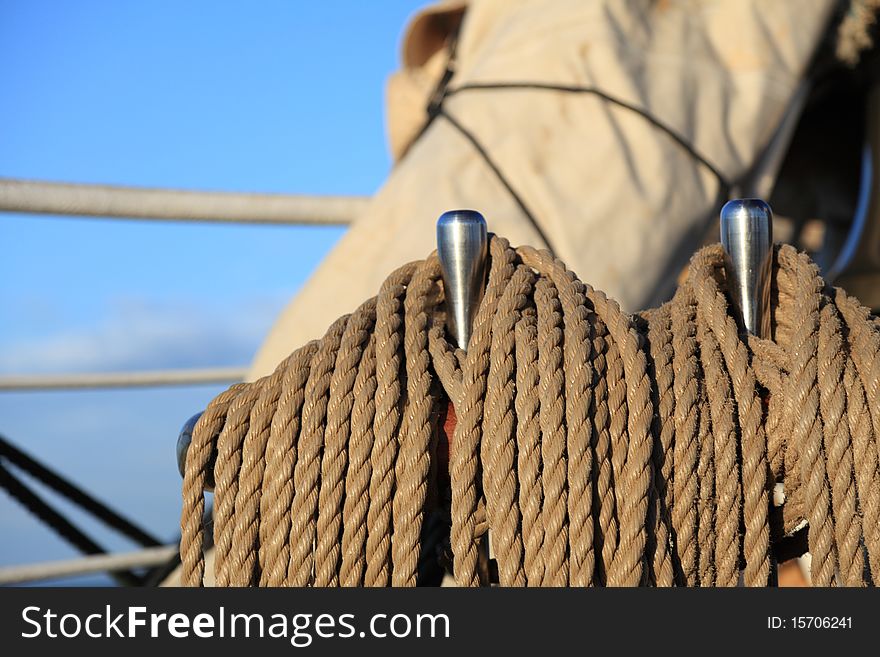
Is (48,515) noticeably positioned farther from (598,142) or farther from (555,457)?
(555,457)

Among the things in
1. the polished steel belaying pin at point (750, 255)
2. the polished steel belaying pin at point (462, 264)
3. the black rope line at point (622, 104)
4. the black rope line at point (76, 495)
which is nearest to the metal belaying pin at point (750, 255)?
the polished steel belaying pin at point (750, 255)

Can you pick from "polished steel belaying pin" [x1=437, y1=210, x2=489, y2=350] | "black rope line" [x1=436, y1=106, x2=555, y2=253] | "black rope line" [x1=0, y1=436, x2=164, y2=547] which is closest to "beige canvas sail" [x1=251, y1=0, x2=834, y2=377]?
"black rope line" [x1=436, y1=106, x2=555, y2=253]

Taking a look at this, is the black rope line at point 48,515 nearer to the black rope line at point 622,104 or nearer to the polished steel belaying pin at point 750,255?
the black rope line at point 622,104

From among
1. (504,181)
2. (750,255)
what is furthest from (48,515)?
(750,255)

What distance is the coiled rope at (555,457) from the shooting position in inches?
25.3

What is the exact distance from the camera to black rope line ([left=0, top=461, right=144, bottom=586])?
1962 millimetres

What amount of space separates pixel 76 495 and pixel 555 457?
1659 mm

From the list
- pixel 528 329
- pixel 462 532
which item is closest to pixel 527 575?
pixel 462 532

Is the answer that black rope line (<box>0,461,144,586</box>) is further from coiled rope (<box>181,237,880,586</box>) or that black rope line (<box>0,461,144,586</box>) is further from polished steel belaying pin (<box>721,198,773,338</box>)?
polished steel belaying pin (<box>721,198,773,338</box>)

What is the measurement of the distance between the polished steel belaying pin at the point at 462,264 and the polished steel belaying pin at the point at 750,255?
0.64 ft

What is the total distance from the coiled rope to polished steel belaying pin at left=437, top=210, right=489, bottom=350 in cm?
3

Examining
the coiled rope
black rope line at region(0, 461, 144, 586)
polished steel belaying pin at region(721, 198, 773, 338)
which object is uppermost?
black rope line at region(0, 461, 144, 586)

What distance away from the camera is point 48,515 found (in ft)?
6.61

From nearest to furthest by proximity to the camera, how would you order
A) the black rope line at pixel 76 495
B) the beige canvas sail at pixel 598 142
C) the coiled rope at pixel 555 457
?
the coiled rope at pixel 555 457 < the beige canvas sail at pixel 598 142 < the black rope line at pixel 76 495
